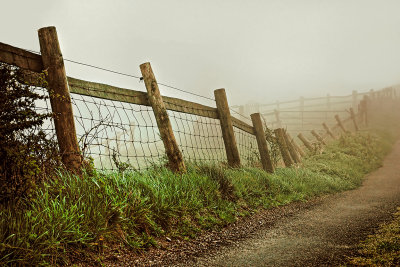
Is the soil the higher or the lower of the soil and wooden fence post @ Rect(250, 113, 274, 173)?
the lower

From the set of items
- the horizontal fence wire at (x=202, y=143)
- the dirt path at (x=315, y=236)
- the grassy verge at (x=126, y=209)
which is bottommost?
the dirt path at (x=315, y=236)

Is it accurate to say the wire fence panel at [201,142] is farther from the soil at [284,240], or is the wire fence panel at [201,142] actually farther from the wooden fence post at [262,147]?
the soil at [284,240]

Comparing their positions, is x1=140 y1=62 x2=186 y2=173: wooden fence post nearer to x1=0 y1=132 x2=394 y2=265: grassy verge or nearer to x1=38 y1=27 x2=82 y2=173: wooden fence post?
x1=0 y1=132 x2=394 y2=265: grassy verge

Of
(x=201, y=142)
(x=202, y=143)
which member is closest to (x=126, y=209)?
(x=201, y=142)

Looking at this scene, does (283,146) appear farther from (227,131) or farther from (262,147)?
(227,131)

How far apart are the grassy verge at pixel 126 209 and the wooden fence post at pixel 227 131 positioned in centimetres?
41

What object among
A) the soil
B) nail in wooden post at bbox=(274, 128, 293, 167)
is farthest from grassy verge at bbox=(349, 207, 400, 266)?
nail in wooden post at bbox=(274, 128, 293, 167)

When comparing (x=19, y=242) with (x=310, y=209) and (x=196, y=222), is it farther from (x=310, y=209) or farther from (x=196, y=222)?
(x=310, y=209)

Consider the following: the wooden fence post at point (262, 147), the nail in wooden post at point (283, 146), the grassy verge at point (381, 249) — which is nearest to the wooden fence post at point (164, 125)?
the grassy verge at point (381, 249)

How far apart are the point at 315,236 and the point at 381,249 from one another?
0.91m

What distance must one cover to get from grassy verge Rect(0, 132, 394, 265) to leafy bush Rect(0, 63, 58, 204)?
0.18m

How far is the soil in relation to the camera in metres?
3.12

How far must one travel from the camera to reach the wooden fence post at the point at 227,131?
6570 millimetres

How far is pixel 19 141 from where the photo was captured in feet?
10.3
